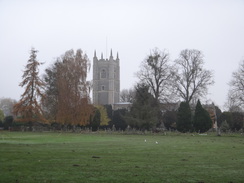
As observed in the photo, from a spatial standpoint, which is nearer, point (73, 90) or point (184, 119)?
point (73, 90)

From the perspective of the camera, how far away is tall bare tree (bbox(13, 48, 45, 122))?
49056 millimetres

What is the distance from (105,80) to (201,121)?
276 ft

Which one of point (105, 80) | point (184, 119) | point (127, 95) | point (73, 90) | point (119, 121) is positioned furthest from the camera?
point (105, 80)

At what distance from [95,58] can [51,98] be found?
7762cm

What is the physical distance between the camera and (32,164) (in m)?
9.52

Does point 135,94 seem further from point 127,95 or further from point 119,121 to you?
point 127,95

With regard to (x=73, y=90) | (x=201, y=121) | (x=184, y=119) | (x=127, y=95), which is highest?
(x=127, y=95)

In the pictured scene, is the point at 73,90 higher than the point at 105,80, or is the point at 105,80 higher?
the point at 105,80

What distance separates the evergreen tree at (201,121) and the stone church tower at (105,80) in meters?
79.4

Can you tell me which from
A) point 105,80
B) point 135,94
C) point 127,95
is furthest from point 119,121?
point 105,80

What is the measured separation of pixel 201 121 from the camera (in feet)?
154

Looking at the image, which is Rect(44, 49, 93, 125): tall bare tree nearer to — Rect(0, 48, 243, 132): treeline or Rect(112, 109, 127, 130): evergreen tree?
Rect(0, 48, 243, 132): treeline

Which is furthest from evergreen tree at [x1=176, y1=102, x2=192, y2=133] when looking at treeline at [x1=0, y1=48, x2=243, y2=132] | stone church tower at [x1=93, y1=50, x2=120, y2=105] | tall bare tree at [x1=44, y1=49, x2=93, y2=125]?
stone church tower at [x1=93, y1=50, x2=120, y2=105]

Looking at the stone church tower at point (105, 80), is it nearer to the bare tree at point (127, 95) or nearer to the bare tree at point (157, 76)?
the bare tree at point (127, 95)
